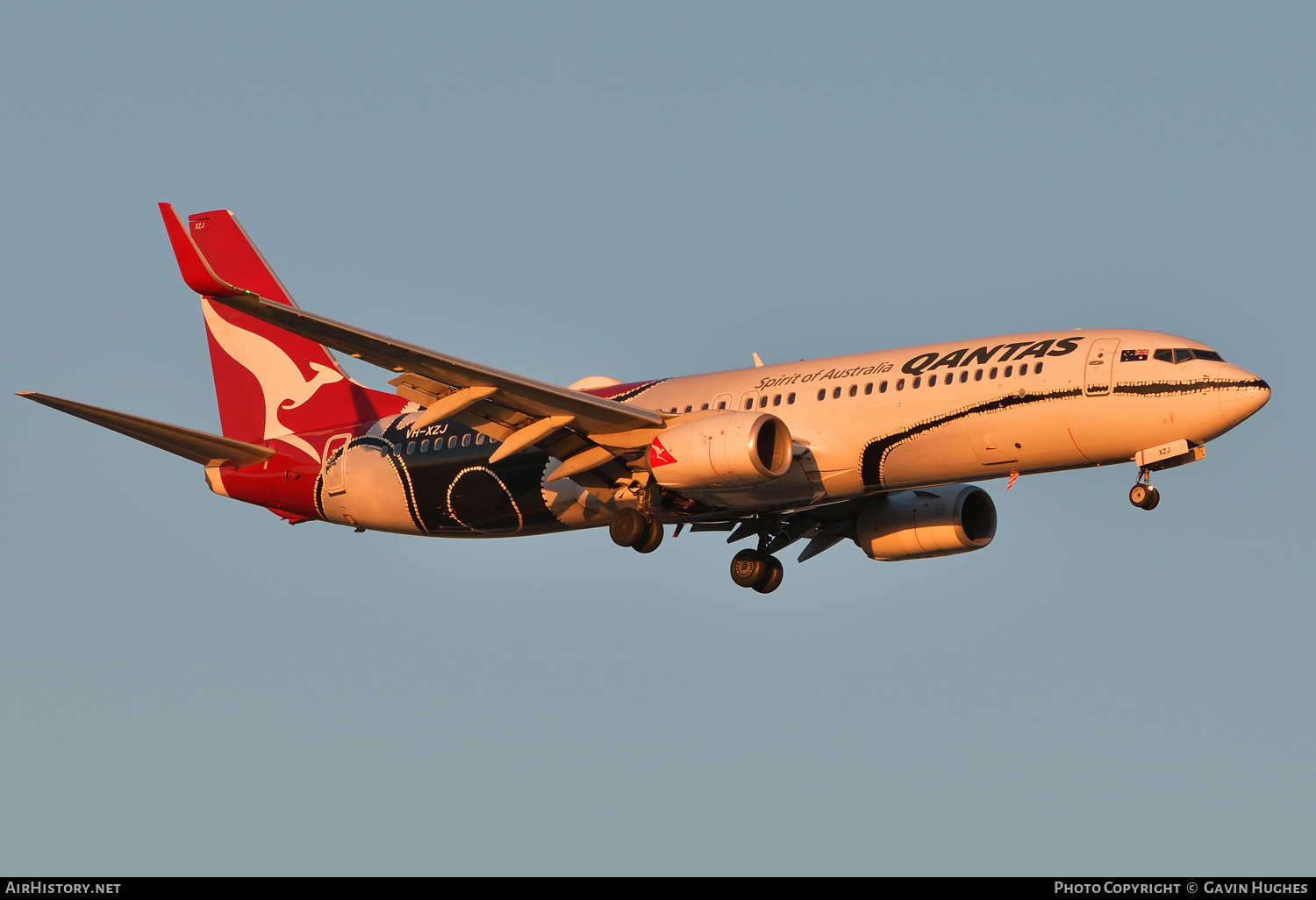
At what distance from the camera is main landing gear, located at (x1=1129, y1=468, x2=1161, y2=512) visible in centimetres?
3591

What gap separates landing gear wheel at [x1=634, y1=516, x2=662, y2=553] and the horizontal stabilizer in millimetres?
11889

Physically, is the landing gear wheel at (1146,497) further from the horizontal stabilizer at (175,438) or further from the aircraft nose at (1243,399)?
the horizontal stabilizer at (175,438)

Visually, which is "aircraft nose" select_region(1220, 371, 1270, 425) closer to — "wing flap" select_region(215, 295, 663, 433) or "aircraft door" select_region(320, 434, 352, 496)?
"wing flap" select_region(215, 295, 663, 433)

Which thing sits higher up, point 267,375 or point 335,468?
point 267,375

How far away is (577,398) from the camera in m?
37.6

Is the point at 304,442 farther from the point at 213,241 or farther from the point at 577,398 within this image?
the point at 577,398

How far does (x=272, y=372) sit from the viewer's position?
1871 inches

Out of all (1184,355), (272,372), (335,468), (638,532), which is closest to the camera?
(1184,355)

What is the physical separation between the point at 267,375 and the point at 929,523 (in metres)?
19.1

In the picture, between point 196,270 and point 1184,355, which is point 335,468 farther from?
point 1184,355

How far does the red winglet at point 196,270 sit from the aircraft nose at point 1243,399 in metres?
20.2

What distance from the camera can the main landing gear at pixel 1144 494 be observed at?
35.9 metres

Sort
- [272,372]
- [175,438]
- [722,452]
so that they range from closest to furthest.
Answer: [722,452]
[175,438]
[272,372]

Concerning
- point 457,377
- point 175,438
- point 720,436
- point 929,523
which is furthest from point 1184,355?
point 175,438
